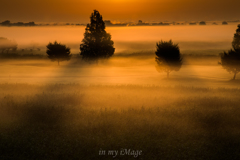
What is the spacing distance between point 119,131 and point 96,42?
51420 mm

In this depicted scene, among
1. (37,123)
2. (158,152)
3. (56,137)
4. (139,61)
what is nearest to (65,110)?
(37,123)

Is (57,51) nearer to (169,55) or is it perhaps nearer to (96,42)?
(96,42)

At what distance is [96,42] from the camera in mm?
61438

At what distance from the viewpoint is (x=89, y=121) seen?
12.9 meters

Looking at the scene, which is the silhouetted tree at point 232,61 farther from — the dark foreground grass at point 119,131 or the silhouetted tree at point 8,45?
the silhouetted tree at point 8,45

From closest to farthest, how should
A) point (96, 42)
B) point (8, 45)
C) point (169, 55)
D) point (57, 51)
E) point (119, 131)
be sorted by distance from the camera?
point (119, 131) → point (169, 55) → point (57, 51) → point (96, 42) → point (8, 45)

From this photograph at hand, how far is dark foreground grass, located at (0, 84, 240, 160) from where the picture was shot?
10.1 metres

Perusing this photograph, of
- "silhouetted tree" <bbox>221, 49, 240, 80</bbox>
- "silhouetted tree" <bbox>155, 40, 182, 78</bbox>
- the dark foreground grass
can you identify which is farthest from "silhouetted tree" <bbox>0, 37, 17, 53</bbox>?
the dark foreground grass

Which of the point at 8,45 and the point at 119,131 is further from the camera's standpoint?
the point at 8,45

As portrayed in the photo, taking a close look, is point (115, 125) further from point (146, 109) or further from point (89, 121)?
point (146, 109)

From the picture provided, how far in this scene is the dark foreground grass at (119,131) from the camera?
1013 centimetres

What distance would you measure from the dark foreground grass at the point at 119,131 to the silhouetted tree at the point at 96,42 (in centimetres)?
4475

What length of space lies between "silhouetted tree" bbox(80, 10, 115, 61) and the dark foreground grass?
44.7m

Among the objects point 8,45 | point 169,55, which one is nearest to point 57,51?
point 169,55
